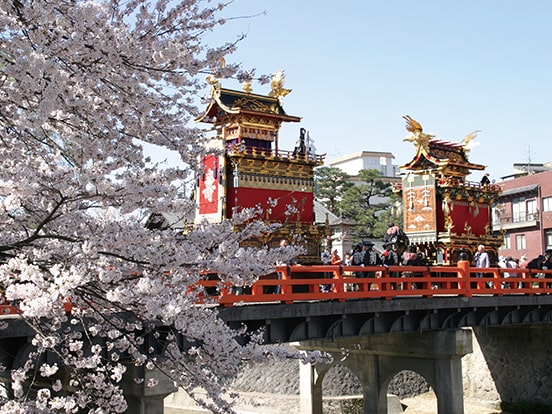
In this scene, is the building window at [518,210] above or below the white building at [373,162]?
below

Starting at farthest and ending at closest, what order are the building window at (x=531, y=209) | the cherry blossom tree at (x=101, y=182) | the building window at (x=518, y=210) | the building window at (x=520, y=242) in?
the building window at (x=520, y=242) → the building window at (x=518, y=210) → the building window at (x=531, y=209) → the cherry blossom tree at (x=101, y=182)

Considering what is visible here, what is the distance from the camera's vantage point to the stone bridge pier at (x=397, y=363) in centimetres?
1830

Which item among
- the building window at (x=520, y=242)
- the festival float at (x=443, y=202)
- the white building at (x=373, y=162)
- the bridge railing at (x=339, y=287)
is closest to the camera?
the bridge railing at (x=339, y=287)

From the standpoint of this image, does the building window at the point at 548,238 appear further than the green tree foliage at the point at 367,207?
No

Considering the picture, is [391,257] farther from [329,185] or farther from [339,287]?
[329,185]

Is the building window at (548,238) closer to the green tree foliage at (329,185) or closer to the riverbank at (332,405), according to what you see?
the green tree foliage at (329,185)

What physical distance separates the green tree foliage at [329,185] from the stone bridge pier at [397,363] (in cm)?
3560

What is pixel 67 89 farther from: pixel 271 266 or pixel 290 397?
pixel 290 397

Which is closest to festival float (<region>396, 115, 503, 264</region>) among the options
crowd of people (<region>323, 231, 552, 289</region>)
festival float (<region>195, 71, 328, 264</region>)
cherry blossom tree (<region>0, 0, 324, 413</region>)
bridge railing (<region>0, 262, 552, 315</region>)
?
festival float (<region>195, 71, 328, 264</region>)

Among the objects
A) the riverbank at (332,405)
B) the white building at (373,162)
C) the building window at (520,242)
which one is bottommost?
the riverbank at (332,405)

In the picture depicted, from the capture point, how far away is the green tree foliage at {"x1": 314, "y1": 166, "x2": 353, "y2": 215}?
57656 millimetres

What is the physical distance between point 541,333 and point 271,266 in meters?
21.0

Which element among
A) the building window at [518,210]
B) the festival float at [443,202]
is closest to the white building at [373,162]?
the building window at [518,210]

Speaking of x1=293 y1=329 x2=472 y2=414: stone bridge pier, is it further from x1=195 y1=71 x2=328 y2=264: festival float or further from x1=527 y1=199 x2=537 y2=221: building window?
x1=527 y1=199 x2=537 y2=221: building window
